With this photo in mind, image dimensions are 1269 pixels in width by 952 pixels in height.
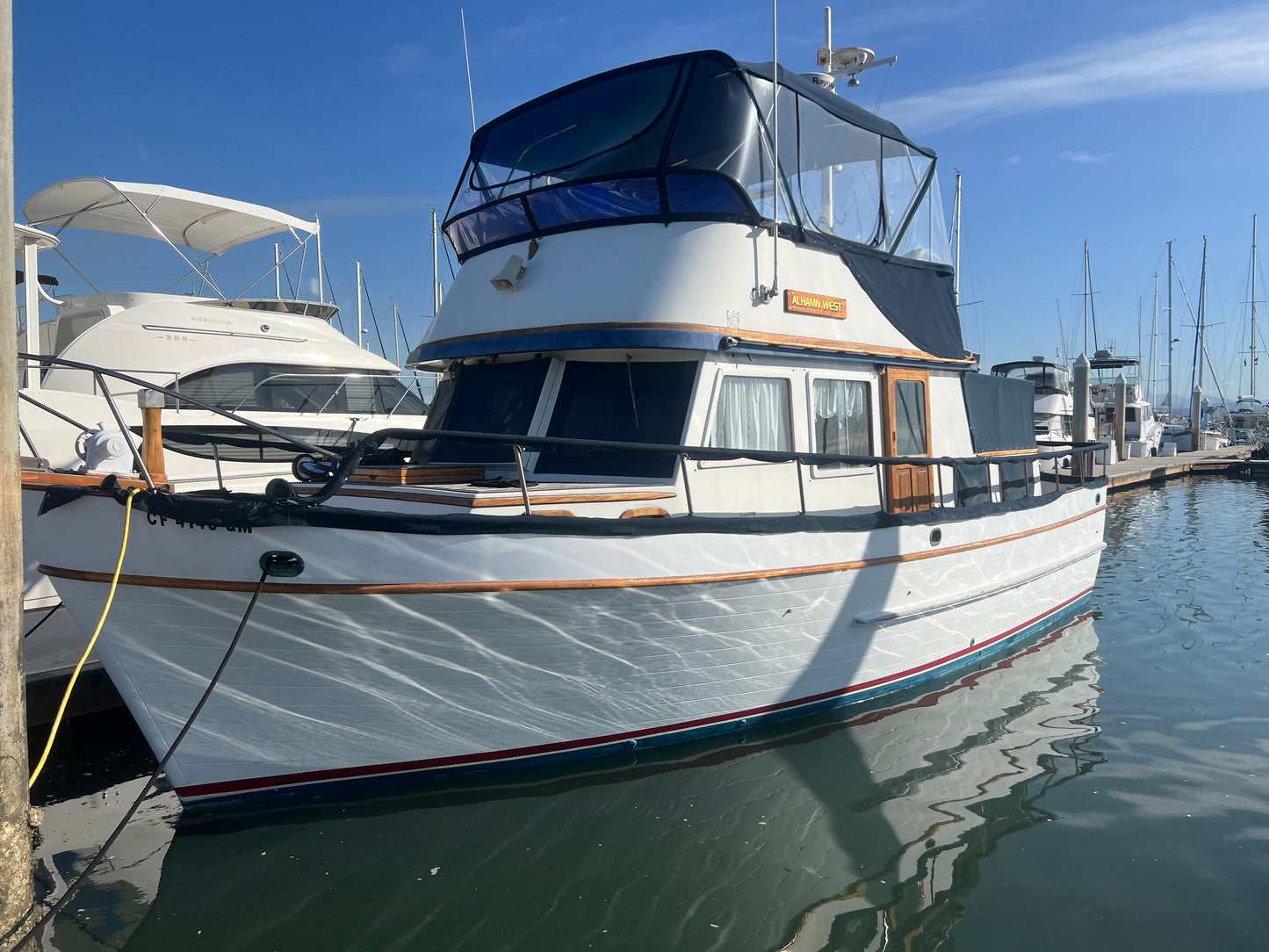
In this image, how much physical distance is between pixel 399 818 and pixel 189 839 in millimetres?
1073

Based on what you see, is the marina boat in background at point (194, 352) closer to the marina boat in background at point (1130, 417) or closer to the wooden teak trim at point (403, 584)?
the wooden teak trim at point (403, 584)

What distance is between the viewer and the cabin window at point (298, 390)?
11859mm

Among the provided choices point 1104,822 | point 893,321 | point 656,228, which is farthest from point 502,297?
point 1104,822

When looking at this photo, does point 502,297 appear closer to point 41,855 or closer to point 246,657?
point 246,657

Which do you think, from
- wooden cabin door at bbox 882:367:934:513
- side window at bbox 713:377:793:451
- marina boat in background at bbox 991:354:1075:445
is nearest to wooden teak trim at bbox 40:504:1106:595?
side window at bbox 713:377:793:451

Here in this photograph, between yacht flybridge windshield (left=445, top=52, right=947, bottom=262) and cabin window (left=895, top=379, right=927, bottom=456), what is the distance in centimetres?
118

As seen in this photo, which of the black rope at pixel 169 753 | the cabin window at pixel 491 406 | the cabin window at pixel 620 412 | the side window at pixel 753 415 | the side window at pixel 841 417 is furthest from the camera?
the side window at pixel 841 417

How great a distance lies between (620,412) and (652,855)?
273cm

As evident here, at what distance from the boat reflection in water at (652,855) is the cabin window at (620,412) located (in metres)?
1.85

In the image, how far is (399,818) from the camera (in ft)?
14.9

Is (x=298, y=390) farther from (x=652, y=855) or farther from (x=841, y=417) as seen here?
(x=652, y=855)

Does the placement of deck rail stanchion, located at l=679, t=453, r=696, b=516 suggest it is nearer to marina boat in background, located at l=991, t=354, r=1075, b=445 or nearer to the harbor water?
the harbor water

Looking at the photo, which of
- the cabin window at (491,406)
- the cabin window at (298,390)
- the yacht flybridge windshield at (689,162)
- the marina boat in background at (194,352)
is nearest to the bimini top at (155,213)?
the marina boat in background at (194,352)

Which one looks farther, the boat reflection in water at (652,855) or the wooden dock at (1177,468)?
the wooden dock at (1177,468)
